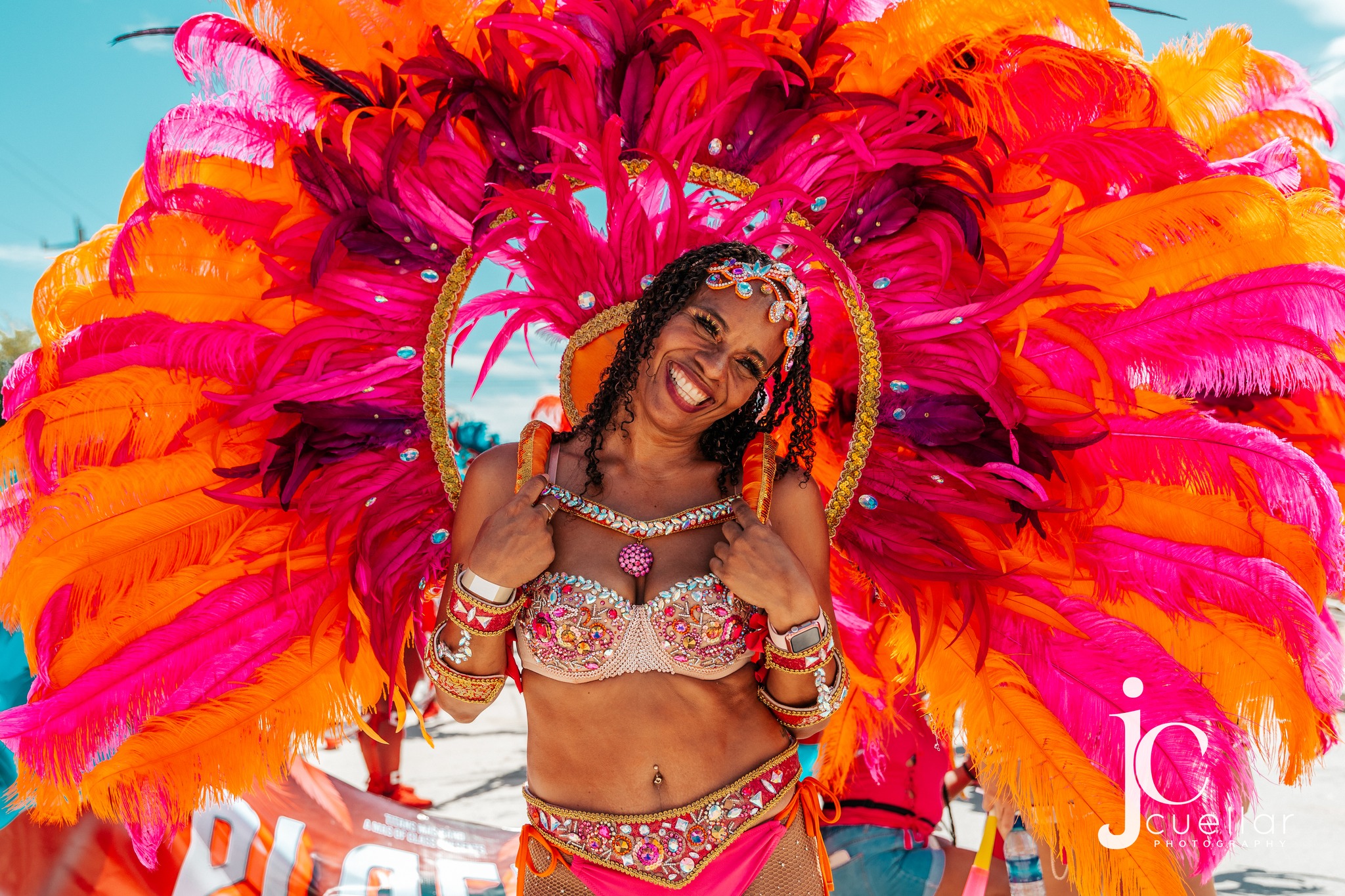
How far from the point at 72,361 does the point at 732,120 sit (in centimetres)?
182

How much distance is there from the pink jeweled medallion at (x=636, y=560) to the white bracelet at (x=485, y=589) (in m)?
0.25

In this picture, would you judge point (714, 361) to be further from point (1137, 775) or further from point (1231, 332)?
point (1137, 775)

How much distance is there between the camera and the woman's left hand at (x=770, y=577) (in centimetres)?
202

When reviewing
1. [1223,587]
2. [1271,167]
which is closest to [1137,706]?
[1223,587]

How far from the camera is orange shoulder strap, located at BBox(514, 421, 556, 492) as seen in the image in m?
2.26

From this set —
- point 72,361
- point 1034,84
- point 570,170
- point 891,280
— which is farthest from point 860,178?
point 72,361

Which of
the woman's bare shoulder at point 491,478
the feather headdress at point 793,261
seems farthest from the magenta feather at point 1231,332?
the woman's bare shoulder at point 491,478

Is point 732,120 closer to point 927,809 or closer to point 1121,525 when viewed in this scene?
point 1121,525

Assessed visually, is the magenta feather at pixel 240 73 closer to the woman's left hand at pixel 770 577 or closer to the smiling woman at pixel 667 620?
the smiling woman at pixel 667 620

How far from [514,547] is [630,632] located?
31 centimetres

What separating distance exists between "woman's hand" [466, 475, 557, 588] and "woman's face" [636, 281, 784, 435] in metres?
0.36

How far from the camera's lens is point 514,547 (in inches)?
80.2

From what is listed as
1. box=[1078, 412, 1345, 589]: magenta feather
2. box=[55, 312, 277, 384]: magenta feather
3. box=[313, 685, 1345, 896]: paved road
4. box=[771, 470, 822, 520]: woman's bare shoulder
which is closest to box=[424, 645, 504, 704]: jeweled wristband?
box=[771, 470, 822, 520]: woman's bare shoulder

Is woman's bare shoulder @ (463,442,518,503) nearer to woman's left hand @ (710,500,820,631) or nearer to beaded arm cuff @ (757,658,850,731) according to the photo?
woman's left hand @ (710,500,820,631)
